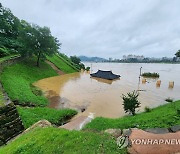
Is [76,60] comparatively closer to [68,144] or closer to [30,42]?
[30,42]

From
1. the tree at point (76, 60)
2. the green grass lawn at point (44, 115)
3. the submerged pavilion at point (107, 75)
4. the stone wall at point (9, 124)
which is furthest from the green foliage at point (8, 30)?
the stone wall at point (9, 124)

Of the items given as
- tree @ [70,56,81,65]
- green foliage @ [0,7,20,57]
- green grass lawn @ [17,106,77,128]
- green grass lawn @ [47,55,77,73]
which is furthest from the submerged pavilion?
green grass lawn @ [17,106,77,128]

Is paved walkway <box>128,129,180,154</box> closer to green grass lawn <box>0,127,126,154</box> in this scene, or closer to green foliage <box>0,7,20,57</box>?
green grass lawn <box>0,127,126,154</box>

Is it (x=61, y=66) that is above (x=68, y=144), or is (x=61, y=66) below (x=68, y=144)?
above

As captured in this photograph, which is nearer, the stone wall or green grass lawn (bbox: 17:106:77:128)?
the stone wall

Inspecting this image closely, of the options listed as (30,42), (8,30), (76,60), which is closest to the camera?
(30,42)

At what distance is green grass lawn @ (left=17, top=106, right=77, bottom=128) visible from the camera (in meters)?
10.7

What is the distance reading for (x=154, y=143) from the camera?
5.18 metres

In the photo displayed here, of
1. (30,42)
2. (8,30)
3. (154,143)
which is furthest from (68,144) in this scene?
(8,30)

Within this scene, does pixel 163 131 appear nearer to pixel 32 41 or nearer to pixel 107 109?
pixel 107 109

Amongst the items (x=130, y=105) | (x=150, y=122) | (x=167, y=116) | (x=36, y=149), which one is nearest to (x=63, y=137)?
(x=36, y=149)

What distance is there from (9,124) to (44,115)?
310cm

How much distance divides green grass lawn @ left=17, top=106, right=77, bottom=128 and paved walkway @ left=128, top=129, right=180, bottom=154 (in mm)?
6919

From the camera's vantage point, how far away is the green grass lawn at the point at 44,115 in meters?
10.7
